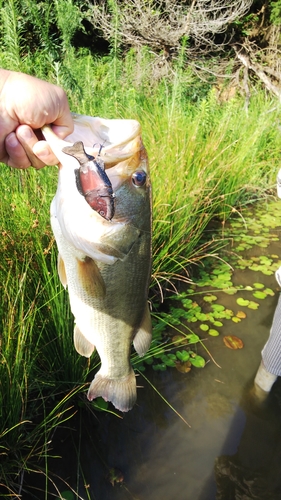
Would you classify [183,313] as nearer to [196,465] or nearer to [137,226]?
[196,465]

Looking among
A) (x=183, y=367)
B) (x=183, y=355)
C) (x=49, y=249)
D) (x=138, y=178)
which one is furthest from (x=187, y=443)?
(x=138, y=178)

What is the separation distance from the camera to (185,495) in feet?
7.50

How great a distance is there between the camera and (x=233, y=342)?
337cm

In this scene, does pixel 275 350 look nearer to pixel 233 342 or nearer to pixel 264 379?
pixel 264 379

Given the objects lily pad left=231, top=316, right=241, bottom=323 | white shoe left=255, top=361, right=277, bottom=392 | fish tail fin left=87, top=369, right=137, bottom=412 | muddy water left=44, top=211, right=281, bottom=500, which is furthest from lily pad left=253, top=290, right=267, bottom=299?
fish tail fin left=87, top=369, right=137, bottom=412

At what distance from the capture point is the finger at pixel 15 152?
151 cm

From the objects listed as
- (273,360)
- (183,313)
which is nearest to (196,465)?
(273,360)

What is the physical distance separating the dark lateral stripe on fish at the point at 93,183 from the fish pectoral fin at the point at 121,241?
0.09 meters

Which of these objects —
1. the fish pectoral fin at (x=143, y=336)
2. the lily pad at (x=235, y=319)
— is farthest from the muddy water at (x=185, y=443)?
the fish pectoral fin at (x=143, y=336)

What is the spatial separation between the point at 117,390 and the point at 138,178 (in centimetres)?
85

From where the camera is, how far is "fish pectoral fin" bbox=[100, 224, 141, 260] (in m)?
1.18

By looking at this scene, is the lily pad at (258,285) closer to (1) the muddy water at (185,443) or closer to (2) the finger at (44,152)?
(1) the muddy water at (185,443)

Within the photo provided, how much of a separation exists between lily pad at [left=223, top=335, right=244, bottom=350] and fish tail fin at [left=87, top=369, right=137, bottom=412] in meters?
1.98

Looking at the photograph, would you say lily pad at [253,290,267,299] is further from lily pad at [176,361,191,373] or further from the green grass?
lily pad at [176,361,191,373]
